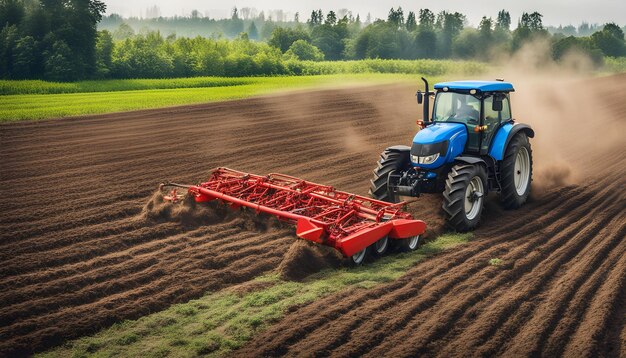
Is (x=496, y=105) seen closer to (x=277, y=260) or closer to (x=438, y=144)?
(x=438, y=144)

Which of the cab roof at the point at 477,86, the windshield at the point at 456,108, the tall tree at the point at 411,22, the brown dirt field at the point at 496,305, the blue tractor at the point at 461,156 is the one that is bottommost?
the brown dirt field at the point at 496,305

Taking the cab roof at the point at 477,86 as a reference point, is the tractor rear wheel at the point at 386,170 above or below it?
below

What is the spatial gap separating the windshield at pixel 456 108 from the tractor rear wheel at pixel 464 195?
1.03 metres

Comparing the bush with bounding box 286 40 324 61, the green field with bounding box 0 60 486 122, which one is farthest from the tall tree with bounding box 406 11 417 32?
the green field with bounding box 0 60 486 122

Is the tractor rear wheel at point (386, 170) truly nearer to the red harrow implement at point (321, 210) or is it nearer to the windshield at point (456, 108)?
the red harrow implement at point (321, 210)

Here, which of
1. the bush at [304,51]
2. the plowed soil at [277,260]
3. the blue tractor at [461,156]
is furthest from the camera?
the bush at [304,51]

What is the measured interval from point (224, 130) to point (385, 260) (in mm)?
12353

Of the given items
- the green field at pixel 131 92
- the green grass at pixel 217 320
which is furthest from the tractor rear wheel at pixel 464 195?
the green field at pixel 131 92

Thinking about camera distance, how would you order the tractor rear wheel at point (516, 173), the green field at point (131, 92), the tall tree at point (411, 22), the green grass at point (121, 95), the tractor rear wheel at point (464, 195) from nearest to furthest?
1. the tractor rear wheel at point (464, 195)
2. the tractor rear wheel at point (516, 173)
3. the green grass at point (121, 95)
4. the green field at point (131, 92)
5. the tall tree at point (411, 22)

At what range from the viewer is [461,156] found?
36.1 ft

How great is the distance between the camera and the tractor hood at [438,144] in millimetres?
10383

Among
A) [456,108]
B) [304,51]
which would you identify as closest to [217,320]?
[456,108]

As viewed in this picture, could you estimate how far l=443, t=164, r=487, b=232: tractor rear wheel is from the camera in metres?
10.0

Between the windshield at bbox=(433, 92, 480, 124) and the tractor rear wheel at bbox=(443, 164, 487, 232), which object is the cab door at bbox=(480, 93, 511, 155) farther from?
the tractor rear wheel at bbox=(443, 164, 487, 232)
